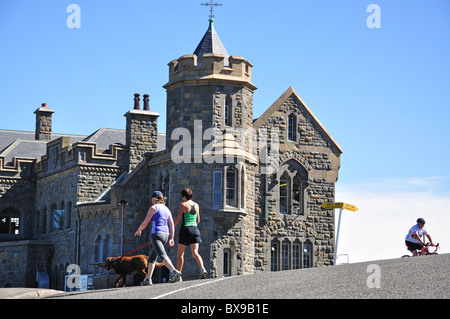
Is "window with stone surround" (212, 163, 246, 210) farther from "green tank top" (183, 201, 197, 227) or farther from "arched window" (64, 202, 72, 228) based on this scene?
"green tank top" (183, 201, 197, 227)

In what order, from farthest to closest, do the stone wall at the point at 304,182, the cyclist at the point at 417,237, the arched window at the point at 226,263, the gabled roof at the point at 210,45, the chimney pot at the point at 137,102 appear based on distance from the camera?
the chimney pot at the point at 137,102 < the stone wall at the point at 304,182 < the gabled roof at the point at 210,45 < the arched window at the point at 226,263 < the cyclist at the point at 417,237

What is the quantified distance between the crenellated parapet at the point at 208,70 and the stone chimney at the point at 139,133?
5.84 meters

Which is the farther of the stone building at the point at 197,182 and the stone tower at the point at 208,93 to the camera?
the stone tower at the point at 208,93

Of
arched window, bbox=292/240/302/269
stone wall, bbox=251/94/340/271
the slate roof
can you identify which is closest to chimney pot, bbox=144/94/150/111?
the slate roof

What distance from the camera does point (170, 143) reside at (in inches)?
1458

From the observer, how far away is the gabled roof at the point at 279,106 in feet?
130

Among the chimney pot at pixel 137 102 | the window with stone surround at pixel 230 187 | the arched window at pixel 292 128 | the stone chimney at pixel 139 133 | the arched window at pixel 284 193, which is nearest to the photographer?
the window with stone surround at pixel 230 187

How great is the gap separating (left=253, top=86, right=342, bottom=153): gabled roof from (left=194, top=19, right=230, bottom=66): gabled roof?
10.4ft

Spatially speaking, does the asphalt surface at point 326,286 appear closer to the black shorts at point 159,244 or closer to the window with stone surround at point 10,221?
the black shorts at point 159,244

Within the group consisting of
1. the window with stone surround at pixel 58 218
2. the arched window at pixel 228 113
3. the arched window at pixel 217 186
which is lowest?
the window with stone surround at pixel 58 218

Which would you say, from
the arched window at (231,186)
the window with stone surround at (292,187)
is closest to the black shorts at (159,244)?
the arched window at (231,186)
